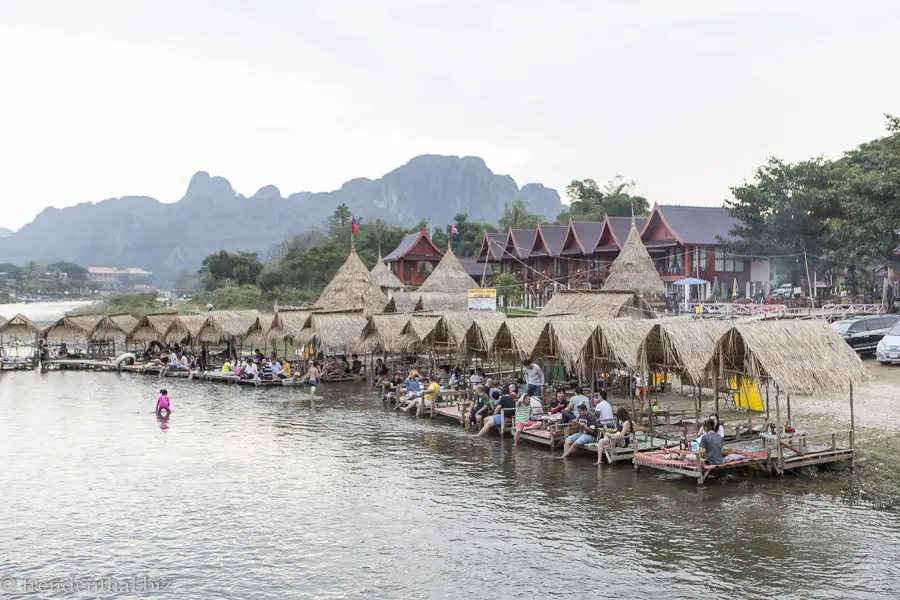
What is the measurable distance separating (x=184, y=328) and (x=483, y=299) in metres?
14.6

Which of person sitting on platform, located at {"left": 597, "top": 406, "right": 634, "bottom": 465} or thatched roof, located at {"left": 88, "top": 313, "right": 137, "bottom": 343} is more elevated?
thatched roof, located at {"left": 88, "top": 313, "right": 137, "bottom": 343}

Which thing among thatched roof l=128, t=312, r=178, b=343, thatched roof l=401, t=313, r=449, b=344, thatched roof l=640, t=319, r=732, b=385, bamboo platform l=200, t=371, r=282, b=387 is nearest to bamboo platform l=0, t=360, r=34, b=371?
thatched roof l=128, t=312, r=178, b=343

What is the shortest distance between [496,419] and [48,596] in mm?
10392

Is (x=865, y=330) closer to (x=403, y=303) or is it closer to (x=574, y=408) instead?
(x=574, y=408)

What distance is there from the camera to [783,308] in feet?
105

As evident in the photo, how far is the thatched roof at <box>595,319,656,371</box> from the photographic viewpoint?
16.6m

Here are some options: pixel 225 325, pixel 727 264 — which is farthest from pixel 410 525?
pixel 727 264

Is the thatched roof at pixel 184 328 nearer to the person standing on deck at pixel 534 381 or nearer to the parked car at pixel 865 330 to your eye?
the person standing on deck at pixel 534 381

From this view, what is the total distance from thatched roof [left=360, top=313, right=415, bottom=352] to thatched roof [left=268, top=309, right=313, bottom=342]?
11.3ft

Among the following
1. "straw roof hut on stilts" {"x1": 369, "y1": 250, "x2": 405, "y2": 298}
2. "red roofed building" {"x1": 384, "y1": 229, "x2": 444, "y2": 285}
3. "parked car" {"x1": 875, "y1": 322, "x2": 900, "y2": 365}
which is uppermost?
"red roofed building" {"x1": 384, "y1": 229, "x2": 444, "y2": 285}

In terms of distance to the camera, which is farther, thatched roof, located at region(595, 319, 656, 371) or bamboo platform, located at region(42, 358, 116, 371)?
bamboo platform, located at region(42, 358, 116, 371)

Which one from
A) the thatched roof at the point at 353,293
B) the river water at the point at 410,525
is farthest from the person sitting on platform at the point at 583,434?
the thatched roof at the point at 353,293

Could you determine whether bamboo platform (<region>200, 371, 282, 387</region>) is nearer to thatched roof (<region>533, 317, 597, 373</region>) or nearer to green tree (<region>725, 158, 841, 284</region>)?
thatched roof (<region>533, 317, 597, 373</region>)

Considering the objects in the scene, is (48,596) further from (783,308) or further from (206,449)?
(783,308)
